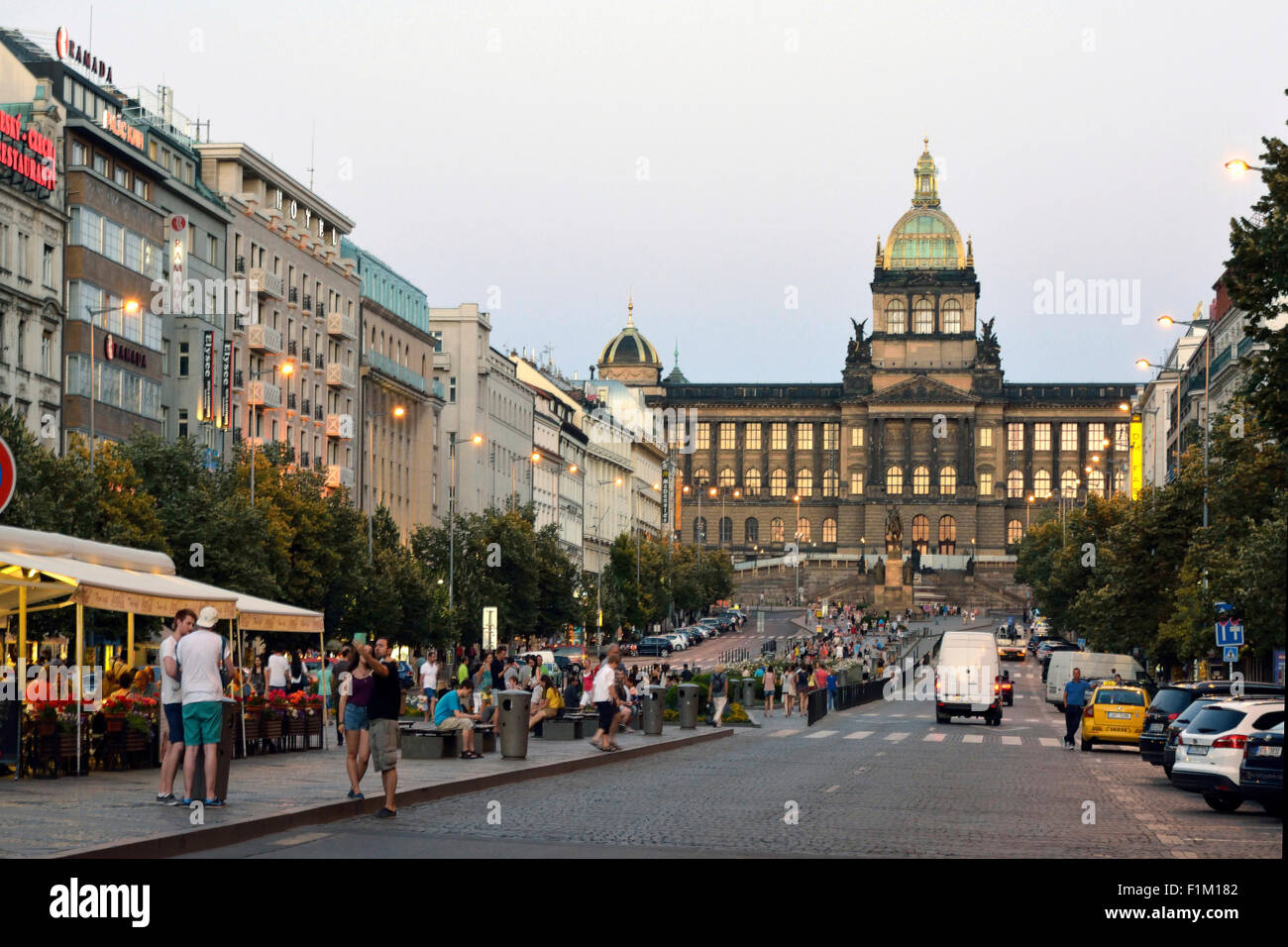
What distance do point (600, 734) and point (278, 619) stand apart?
5894 mm

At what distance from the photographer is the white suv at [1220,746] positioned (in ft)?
87.7

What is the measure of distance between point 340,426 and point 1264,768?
246 ft

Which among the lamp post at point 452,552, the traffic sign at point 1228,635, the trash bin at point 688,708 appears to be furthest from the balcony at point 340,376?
the traffic sign at point 1228,635

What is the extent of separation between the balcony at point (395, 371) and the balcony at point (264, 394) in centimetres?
1674

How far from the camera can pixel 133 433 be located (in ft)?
201

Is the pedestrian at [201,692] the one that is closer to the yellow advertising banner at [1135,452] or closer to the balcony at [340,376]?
the balcony at [340,376]

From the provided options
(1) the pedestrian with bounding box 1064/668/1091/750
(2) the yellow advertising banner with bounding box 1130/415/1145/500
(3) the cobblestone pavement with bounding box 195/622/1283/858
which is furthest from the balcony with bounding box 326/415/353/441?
(2) the yellow advertising banner with bounding box 1130/415/1145/500

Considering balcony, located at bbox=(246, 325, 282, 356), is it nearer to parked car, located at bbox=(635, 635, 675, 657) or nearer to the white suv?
parked car, located at bbox=(635, 635, 675, 657)

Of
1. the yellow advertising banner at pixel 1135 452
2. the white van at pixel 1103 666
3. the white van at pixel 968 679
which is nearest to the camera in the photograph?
the white van at pixel 968 679

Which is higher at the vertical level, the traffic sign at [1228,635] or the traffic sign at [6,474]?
the traffic sign at [6,474]

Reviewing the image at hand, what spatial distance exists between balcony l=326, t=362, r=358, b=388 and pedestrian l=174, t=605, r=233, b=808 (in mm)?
76578

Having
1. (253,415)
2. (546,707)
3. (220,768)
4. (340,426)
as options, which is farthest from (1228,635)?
(340,426)
